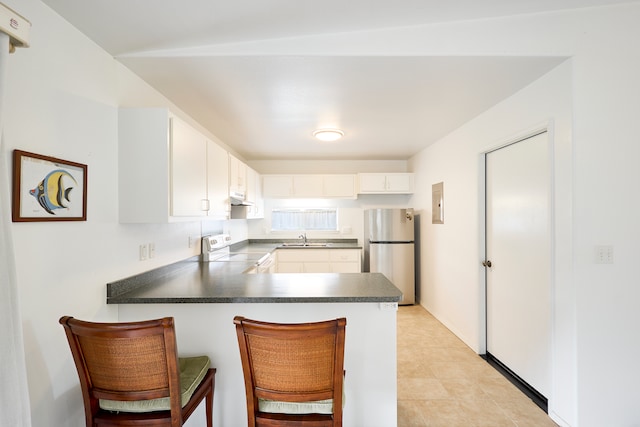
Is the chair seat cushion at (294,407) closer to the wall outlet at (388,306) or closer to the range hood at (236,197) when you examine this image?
the wall outlet at (388,306)

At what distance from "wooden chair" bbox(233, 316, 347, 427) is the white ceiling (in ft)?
5.10

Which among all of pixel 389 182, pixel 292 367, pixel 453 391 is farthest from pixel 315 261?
pixel 292 367

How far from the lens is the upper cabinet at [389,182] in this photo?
481 cm

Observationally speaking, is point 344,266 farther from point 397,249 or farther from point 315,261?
point 397,249

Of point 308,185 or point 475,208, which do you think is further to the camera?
point 308,185

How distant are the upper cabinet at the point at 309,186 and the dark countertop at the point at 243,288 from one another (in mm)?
2626

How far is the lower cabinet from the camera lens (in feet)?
14.8

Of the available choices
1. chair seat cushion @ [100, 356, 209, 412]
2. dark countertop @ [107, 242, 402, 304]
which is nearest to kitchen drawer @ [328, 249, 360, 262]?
dark countertop @ [107, 242, 402, 304]

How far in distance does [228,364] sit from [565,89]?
2.74m

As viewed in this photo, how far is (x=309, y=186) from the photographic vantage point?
4.92 metres

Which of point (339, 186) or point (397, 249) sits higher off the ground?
point (339, 186)

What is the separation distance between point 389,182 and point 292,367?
406 centimetres

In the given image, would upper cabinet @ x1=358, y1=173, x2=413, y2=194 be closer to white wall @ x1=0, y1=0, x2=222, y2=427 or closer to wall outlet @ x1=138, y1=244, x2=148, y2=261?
wall outlet @ x1=138, y1=244, x2=148, y2=261

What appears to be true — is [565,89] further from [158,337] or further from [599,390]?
[158,337]
